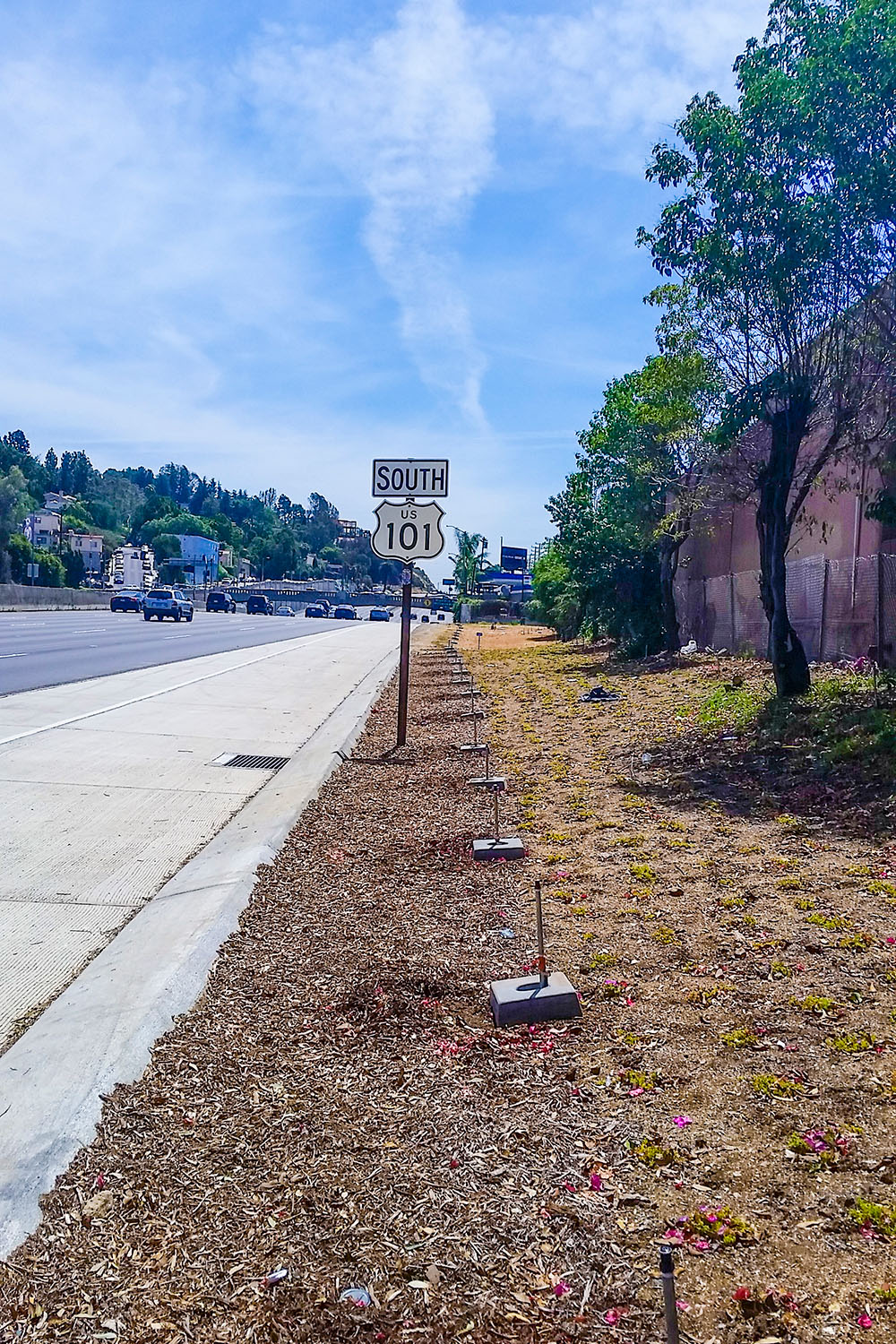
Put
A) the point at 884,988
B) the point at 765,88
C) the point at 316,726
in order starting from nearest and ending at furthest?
the point at 884,988, the point at 765,88, the point at 316,726

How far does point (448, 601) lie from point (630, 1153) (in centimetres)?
14829

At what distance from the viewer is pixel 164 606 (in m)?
50.9

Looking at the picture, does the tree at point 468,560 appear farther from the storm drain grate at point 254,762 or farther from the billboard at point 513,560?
the storm drain grate at point 254,762

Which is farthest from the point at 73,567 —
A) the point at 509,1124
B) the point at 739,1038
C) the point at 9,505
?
the point at 509,1124

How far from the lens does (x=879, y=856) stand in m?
6.26

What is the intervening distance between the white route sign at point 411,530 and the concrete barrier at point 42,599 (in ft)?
146

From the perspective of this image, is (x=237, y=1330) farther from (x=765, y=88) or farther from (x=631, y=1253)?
(x=765, y=88)

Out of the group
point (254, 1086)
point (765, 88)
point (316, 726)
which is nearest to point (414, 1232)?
point (254, 1086)

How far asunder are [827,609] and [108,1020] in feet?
40.6

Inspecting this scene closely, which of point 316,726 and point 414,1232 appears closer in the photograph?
point 414,1232

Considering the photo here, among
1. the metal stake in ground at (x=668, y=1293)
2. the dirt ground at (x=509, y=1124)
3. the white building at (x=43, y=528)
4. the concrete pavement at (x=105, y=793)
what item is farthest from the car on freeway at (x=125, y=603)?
the white building at (x=43, y=528)

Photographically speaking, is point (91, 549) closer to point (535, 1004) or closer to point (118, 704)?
point (118, 704)

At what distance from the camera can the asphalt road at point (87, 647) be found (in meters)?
19.2

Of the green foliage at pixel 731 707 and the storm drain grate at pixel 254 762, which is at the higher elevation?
the green foliage at pixel 731 707
